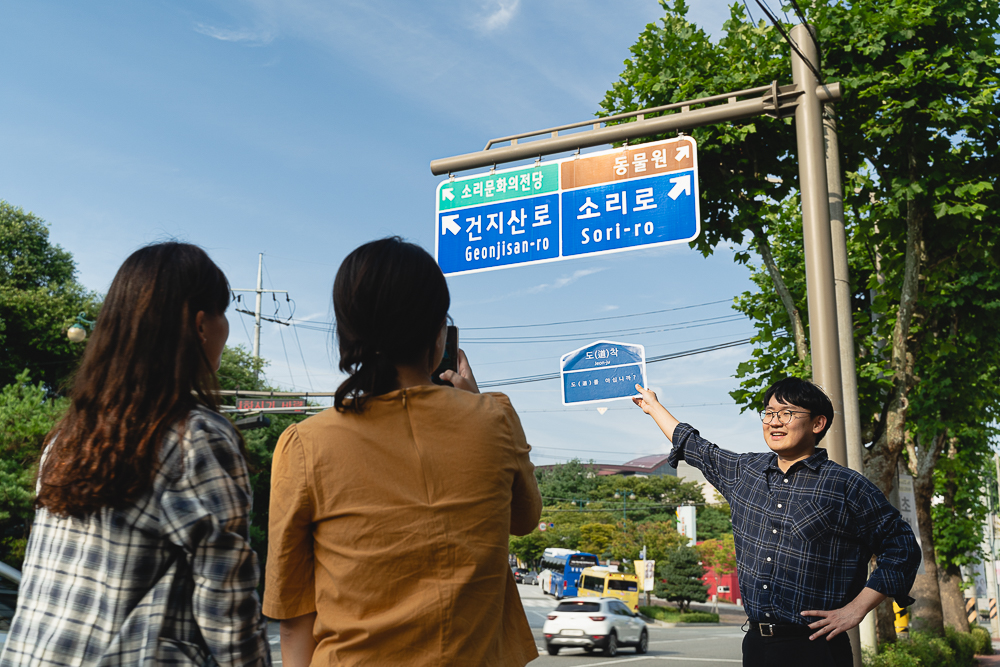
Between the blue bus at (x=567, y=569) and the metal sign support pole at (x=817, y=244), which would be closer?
the metal sign support pole at (x=817, y=244)

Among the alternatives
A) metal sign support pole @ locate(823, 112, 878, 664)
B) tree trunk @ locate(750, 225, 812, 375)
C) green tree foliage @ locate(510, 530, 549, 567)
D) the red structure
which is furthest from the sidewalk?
metal sign support pole @ locate(823, 112, 878, 664)

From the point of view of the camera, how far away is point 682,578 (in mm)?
48000

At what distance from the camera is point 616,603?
21.5 meters

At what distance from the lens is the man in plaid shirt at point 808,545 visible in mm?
3027

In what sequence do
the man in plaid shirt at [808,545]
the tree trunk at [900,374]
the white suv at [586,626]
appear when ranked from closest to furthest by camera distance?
1. the man in plaid shirt at [808,545]
2. the tree trunk at [900,374]
3. the white suv at [586,626]

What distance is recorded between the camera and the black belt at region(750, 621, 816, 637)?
309 cm

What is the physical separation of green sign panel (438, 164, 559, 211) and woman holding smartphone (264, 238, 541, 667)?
535 cm

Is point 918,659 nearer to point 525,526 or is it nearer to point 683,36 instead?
point 683,36

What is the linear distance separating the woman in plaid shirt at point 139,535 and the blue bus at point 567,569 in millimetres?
48162

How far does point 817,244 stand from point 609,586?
3355cm

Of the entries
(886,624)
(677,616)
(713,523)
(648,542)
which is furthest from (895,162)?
(713,523)

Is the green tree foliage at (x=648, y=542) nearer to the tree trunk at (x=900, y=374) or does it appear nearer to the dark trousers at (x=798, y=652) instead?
the tree trunk at (x=900, y=374)

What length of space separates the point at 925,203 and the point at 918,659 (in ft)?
16.7

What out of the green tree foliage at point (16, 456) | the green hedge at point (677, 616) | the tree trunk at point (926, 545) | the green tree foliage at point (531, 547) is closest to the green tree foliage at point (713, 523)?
the green tree foliage at point (531, 547)
